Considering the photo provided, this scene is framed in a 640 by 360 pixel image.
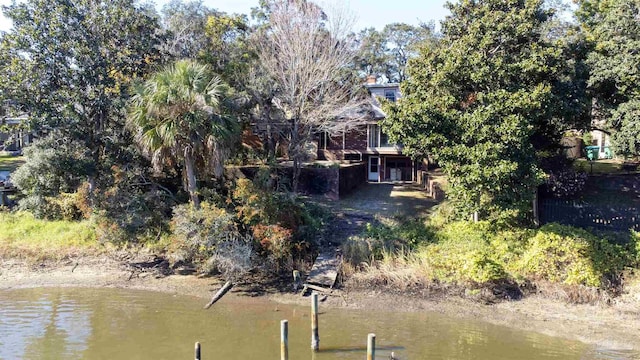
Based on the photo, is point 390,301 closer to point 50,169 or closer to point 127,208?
point 127,208

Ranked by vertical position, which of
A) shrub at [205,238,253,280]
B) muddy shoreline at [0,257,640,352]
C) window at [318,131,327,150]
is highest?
window at [318,131,327,150]

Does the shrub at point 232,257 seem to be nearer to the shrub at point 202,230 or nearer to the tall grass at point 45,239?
the shrub at point 202,230

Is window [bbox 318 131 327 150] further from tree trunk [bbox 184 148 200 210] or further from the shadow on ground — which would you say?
tree trunk [bbox 184 148 200 210]

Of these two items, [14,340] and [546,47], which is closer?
[14,340]

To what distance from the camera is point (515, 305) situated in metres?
17.9

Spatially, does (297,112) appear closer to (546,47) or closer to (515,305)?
(546,47)

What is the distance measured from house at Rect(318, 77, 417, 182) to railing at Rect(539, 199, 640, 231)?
15.2 metres

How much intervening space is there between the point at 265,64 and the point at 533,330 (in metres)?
18.1

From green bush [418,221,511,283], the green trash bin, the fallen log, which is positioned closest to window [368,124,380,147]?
the green trash bin

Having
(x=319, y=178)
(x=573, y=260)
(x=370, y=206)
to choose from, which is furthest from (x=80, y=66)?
(x=573, y=260)

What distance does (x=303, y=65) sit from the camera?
2567 centimetres

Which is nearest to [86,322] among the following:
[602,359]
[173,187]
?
[173,187]

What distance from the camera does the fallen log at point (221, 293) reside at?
18475mm

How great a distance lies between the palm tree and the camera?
19.5 metres
